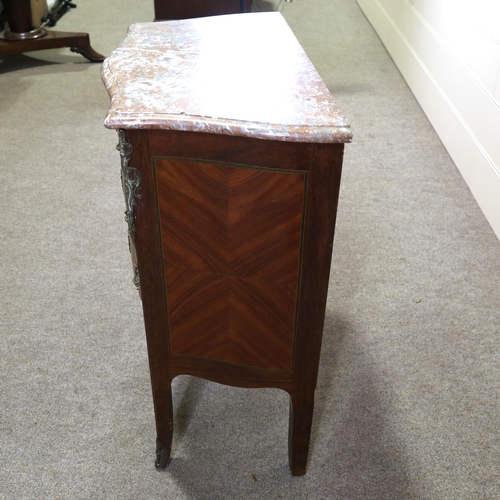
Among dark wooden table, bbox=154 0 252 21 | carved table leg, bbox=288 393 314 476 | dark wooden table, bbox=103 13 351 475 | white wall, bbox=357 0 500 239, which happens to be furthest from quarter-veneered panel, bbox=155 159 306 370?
dark wooden table, bbox=154 0 252 21

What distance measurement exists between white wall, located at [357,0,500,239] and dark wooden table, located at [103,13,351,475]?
1.28 meters

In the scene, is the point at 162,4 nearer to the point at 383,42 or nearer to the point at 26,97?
the point at 26,97

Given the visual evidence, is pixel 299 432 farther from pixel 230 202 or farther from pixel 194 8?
pixel 194 8

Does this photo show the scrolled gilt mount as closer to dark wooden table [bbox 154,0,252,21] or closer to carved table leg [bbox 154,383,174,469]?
carved table leg [bbox 154,383,174,469]

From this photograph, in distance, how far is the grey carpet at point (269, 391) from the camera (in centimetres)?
144

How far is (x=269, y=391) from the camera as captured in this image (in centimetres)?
167

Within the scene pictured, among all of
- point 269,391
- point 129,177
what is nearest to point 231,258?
point 129,177

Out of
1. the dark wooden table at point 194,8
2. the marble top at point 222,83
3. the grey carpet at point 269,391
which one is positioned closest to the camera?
the marble top at point 222,83

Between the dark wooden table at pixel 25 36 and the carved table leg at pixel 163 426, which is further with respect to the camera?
the dark wooden table at pixel 25 36

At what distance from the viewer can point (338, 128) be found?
0.98 m

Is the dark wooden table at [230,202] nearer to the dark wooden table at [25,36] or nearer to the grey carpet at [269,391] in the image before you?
the grey carpet at [269,391]

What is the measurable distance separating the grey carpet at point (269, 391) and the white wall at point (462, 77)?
107 mm

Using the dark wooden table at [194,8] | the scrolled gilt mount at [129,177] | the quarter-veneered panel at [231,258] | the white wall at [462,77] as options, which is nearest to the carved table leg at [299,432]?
the quarter-veneered panel at [231,258]

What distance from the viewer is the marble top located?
39.4 inches
